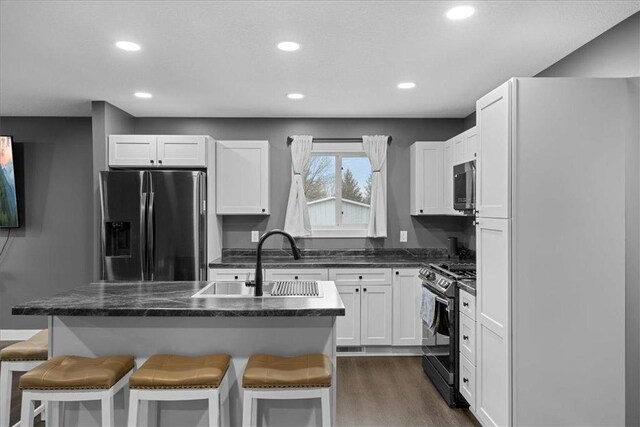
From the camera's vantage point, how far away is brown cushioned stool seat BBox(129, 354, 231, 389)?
2.02m

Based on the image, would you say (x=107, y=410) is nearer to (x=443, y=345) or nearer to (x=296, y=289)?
(x=296, y=289)

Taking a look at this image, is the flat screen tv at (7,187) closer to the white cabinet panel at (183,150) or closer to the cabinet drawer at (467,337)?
the white cabinet panel at (183,150)

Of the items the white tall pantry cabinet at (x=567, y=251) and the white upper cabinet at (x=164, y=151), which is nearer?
the white tall pantry cabinet at (x=567, y=251)

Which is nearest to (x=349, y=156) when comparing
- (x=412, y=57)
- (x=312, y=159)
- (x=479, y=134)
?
(x=312, y=159)

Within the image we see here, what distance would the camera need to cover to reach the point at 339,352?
4.62m

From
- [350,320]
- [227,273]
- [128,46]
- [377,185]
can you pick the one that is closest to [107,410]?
[128,46]

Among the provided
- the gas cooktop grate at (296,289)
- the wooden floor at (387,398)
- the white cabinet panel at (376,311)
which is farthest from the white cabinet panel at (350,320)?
the gas cooktop grate at (296,289)

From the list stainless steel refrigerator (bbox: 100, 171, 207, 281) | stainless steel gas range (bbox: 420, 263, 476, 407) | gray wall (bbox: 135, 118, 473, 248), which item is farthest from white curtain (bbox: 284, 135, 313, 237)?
stainless steel gas range (bbox: 420, 263, 476, 407)

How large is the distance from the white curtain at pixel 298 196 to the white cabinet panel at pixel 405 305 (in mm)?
1171

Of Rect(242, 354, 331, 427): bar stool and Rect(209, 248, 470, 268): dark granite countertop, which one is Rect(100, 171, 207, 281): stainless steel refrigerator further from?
Rect(242, 354, 331, 427): bar stool

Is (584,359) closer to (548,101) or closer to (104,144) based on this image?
(548,101)

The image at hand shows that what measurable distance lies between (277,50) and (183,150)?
1891 millimetres

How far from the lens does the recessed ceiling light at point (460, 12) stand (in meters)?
2.44

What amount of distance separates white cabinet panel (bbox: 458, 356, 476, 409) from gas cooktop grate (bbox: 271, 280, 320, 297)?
1.24 metres
